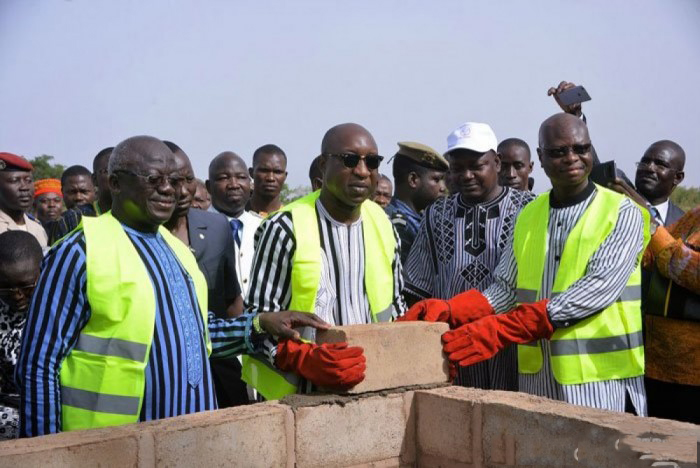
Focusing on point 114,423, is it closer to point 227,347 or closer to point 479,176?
point 227,347

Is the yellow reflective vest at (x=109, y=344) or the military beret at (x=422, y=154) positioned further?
the military beret at (x=422, y=154)

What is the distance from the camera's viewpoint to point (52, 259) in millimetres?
3012

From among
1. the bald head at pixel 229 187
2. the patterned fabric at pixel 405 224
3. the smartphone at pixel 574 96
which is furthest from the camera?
the bald head at pixel 229 187

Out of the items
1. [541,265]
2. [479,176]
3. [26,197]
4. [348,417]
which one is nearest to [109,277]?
[348,417]

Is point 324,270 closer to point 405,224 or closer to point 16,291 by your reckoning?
point 16,291

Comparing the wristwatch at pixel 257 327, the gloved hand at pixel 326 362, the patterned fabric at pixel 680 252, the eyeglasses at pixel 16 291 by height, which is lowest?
the gloved hand at pixel 326 362

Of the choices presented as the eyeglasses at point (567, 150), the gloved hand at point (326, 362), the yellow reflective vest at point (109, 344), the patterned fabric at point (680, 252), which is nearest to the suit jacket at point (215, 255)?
the gloved hand at point (326, 362)

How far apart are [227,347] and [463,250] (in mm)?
1694

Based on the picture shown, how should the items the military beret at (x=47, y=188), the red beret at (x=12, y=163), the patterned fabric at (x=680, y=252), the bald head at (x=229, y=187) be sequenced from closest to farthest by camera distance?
the patterned fabric at (x=680, y=252) → the bald head at (x=229, y=187) → the red beret at (x=12, y=163) → the military beret at (x=47, y=188)

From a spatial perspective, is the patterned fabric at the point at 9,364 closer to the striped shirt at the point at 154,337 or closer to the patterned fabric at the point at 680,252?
the striped shirt at the point at 154,337

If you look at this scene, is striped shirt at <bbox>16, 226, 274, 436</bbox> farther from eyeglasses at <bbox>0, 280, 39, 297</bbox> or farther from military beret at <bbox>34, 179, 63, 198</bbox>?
military beret at <bbox>34, 179, 63, 198</bbox>

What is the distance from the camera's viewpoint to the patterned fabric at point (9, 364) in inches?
142

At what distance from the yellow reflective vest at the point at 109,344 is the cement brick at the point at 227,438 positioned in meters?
0.19

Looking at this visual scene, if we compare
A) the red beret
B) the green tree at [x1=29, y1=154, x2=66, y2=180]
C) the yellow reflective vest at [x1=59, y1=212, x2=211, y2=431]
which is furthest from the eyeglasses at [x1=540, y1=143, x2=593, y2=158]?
the green tree at [x1=29, y1=154, x2=66, y2=180]
